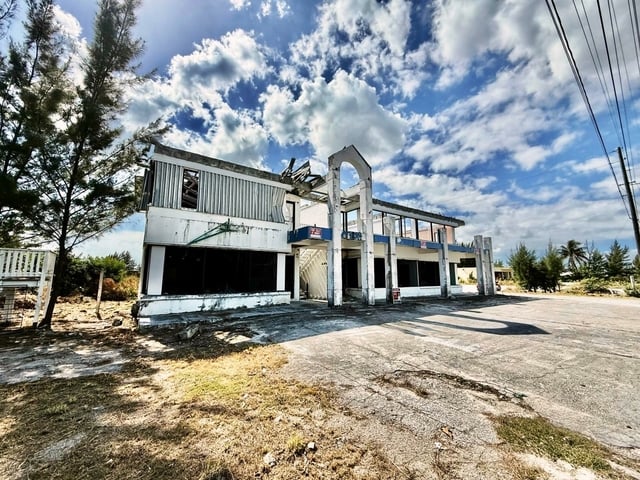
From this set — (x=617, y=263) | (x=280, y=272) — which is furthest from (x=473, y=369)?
(x=617, y=263)

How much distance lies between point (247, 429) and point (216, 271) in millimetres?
9417

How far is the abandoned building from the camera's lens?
1043 cm

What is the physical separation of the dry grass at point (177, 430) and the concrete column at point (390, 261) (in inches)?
465

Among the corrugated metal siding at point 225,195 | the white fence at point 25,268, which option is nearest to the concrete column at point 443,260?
the corrugated metal siding at point 225,195

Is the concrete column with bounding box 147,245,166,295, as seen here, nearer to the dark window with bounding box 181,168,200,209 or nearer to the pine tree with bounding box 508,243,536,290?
the dark window with bounding box 181,168,200,209

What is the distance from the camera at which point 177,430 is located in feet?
9.10

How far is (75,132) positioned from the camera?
809 centimetres

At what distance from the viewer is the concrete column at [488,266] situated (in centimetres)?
2194

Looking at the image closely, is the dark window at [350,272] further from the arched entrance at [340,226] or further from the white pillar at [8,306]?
the white pillar at [8,306]

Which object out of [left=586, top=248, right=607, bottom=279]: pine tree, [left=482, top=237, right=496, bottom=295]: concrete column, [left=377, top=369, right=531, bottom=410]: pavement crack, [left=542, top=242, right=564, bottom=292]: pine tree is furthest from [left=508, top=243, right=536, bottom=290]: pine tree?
[left=377, top=369, right=531, bottom=410]: pavement crack

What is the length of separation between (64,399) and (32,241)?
7.95m

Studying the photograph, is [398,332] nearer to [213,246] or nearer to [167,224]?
[213,246]

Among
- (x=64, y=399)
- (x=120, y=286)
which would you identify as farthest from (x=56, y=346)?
(x=120, y=286)

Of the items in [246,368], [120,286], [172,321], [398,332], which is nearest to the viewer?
[246,368]
